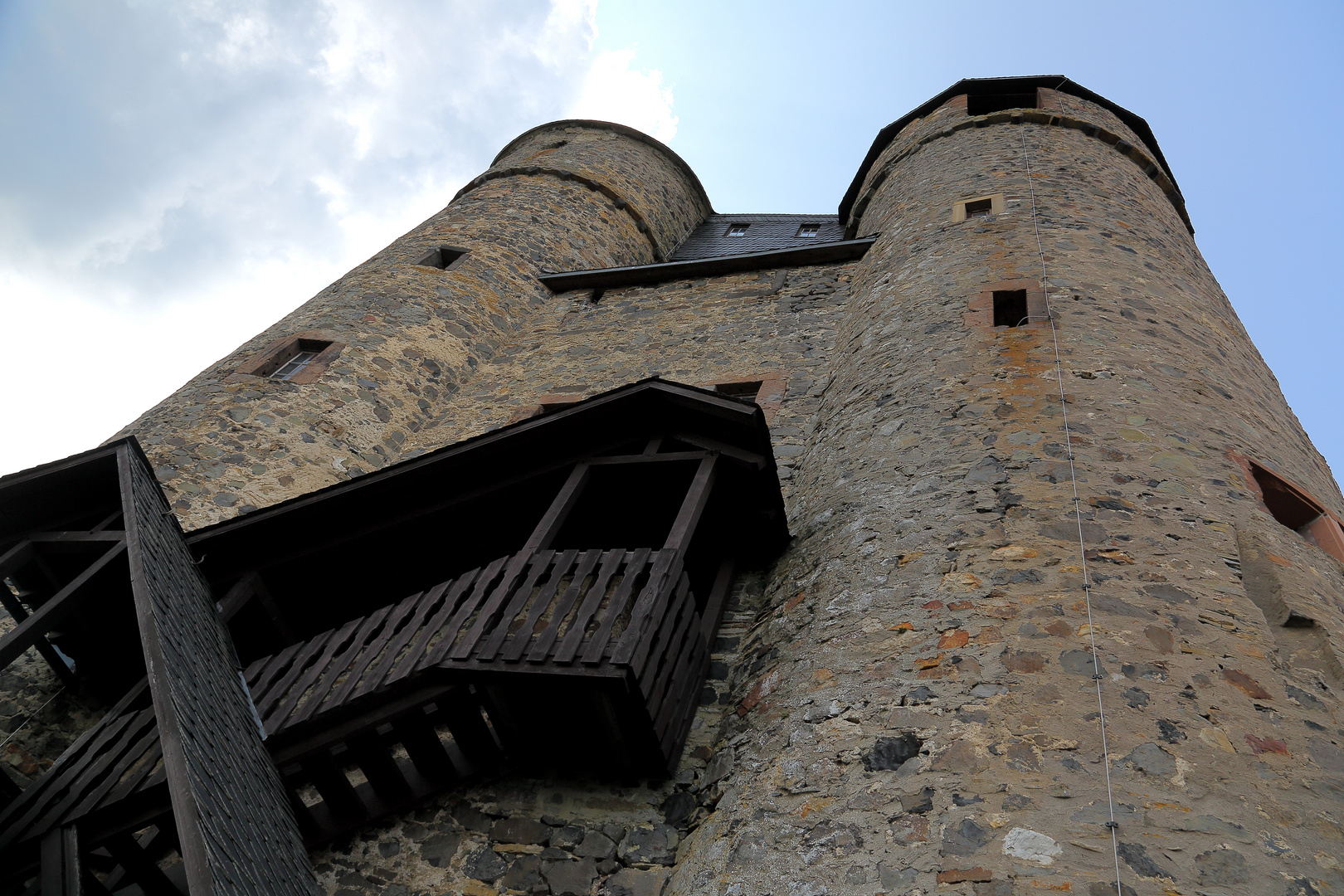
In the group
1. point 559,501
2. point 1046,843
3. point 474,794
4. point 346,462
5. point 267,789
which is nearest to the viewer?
point 1046,843

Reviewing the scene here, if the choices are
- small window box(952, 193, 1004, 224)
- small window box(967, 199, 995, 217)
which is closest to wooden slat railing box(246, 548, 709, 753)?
small window box(952, 193, 1004, 224)

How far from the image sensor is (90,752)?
16.6 ft

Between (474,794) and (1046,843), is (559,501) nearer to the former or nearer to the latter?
(474,794)

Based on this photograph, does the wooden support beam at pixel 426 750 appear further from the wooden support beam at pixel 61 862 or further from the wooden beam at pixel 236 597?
the wooden beam at pixel 236 597

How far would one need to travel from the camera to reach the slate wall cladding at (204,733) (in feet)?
11.2

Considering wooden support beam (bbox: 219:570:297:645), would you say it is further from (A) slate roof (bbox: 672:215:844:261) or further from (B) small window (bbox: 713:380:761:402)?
(A) slate roof (bbox: 672:215:844:261)

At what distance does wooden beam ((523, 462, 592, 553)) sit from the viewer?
5.43 m

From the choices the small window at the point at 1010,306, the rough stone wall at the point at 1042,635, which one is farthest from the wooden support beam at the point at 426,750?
the small window at the point at 1010,306

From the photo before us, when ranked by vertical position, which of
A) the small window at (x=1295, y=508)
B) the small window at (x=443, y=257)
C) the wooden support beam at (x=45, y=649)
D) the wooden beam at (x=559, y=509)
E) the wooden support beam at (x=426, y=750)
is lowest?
the small window at (x=1295, y=508)

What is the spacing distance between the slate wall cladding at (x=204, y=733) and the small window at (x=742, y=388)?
4849 millimetres

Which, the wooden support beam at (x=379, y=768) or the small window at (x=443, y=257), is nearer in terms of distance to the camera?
the wooden support beam at (x=379, y=768)

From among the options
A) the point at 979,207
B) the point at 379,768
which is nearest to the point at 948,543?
the point at 379,768

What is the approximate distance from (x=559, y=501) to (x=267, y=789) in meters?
2.19

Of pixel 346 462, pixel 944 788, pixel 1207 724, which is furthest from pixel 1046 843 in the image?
pixel 346 462
